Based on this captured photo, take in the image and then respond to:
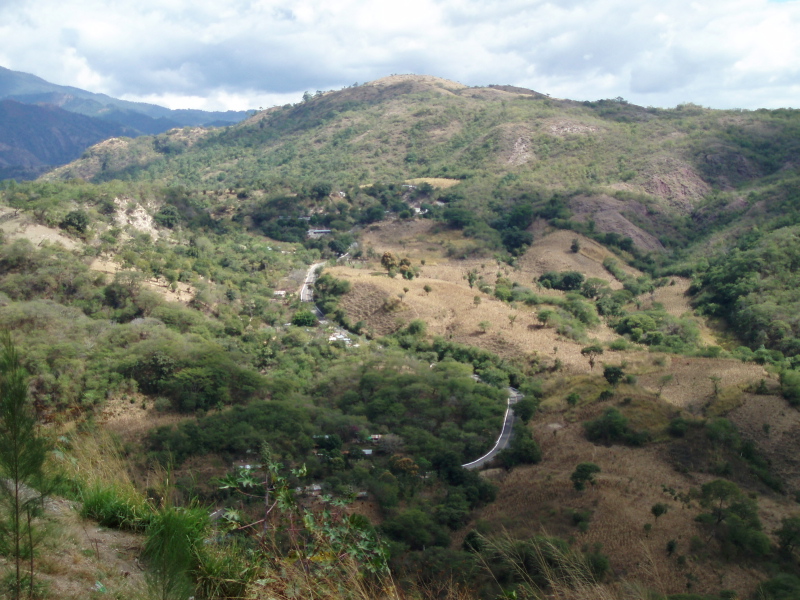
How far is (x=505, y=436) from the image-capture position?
19953mm

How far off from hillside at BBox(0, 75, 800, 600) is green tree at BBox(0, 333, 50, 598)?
0.21 meters

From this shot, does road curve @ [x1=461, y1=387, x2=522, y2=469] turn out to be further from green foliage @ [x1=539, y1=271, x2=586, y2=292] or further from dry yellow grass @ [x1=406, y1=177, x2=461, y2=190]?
dry yellow grass @ [x1=406, y1=177, x2=461, y2=190]

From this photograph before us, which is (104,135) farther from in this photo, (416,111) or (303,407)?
(303,407)

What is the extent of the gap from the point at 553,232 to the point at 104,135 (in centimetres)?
17363

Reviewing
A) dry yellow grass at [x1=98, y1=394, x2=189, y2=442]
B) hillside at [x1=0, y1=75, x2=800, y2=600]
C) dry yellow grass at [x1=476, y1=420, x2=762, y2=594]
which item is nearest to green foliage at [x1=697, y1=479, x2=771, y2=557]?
hillside at [x1=0, y1=75, x2=800, y2=600]

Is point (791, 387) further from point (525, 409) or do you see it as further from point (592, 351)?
point (525, 409)

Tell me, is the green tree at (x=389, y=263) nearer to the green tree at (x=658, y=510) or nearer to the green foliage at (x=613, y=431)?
→ the green foliage at (x=613, y=431)

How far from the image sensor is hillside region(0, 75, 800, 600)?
16.3 feet

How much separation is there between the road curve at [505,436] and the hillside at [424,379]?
1.08 feet

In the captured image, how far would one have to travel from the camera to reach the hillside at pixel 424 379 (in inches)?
195

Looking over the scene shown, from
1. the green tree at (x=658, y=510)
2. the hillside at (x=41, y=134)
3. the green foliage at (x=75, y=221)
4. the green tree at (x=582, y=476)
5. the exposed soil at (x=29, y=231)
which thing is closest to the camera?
the green tree at (x=658, y=510)

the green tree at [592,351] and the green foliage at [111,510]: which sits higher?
the green foliage at [111,510]

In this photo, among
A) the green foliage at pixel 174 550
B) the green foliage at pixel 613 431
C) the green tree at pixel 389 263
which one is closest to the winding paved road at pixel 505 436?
the green foliage at pixel 613 431

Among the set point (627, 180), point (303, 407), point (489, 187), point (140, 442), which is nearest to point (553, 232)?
point (489, 187)
